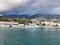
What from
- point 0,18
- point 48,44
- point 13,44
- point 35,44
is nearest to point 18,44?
point 13,44

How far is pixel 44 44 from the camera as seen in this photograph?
21.4 meters

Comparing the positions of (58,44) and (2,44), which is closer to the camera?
(2,44)

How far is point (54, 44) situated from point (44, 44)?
3.61 ft

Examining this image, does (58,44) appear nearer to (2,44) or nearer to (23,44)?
(23,44)

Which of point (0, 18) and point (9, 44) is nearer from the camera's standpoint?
point (9, 44)

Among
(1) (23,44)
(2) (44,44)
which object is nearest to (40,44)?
(2) (44,44)

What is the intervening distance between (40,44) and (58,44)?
6.53ft

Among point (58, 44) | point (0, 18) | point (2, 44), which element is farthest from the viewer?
point (0, 18)

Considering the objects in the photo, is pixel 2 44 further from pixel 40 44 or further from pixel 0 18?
pixel 0 18

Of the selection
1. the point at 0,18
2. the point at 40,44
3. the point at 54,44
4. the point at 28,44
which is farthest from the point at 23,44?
the point at 0,18

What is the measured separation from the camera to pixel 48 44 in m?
21.4

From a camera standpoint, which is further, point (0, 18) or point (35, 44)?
point (0, 18)

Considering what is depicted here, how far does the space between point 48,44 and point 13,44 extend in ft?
12.6

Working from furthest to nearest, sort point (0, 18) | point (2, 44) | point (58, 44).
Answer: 1. point (0, 18)
2. point (58, 44)
3. point (2, 44)
